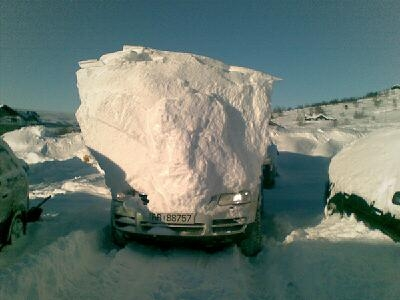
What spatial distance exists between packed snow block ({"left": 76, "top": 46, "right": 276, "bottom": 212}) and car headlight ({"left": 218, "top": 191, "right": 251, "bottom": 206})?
0.09 metres

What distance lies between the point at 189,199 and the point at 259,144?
158 cm

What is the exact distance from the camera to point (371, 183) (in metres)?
6.38

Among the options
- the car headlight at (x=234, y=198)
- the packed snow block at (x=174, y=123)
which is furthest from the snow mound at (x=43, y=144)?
the car headlight at (x=234, y=198)

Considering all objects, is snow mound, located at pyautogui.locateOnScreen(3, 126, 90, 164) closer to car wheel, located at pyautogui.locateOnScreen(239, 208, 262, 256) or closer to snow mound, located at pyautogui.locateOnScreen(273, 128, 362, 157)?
snow mound, located at pyautogui.locateOnScreen(273, 128, 362, 157)

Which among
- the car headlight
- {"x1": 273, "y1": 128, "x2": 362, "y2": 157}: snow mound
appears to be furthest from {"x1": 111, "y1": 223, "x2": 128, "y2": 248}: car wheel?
{"x1": 273, "y1": 128, "x2": 362, "y2": 157}: snow mound

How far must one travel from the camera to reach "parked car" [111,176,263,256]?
18.4 ft

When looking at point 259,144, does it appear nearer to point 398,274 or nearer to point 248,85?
point 248,85

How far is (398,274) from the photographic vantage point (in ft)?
15.3

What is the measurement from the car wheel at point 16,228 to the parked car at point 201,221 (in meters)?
1.49

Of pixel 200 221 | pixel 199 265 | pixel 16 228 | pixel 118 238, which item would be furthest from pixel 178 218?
pixel 16 228

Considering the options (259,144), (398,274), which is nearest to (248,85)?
(259,144)

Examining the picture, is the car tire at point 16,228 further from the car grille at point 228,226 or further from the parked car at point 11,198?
the car grille at point 228,226

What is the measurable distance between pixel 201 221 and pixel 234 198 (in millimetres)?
588

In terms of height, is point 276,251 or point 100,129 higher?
point 100,129
